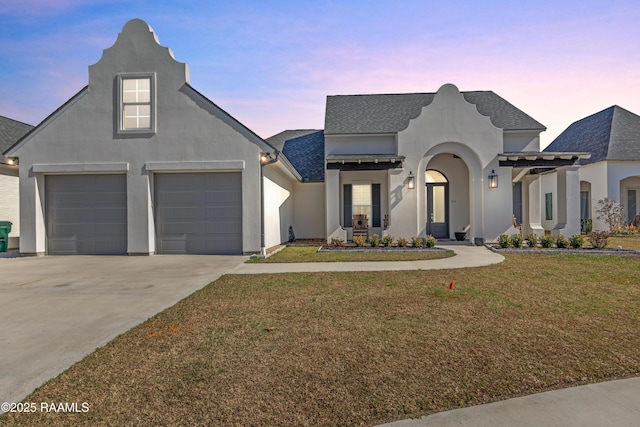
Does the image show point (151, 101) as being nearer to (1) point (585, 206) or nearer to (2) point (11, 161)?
(2) point (11, 161)

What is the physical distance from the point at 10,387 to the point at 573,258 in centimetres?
1318

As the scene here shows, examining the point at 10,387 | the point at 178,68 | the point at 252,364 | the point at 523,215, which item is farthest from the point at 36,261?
the point at 523,215

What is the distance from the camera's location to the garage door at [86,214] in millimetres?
12711

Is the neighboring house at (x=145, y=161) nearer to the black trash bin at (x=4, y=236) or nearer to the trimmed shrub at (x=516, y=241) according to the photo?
the black trash bin at (x=4, y=236)

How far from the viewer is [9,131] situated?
18547 mm

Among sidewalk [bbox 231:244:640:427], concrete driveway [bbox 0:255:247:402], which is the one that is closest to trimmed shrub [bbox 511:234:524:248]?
concrete driveway [bbox 0:255:247:402]

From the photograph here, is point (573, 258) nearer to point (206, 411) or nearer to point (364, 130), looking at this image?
point (364, 130)

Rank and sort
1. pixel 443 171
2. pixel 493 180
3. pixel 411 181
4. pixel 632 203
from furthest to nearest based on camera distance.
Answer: pixel 632 203 → pixel 443 171 → pixel 411 181 → pixel 493 180

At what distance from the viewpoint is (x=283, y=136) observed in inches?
949


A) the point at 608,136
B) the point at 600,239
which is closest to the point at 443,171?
the point at 600,239

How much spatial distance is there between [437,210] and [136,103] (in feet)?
42.4

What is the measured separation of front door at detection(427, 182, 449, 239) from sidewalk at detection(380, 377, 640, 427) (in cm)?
1405

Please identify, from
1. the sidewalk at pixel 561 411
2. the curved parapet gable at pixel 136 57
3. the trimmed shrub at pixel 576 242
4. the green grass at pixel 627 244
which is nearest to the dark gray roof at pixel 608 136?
the green grass at pixel 627 244

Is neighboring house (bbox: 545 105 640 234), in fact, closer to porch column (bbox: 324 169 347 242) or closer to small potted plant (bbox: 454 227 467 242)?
small potted plant (bbox: 454 227 467 242)
